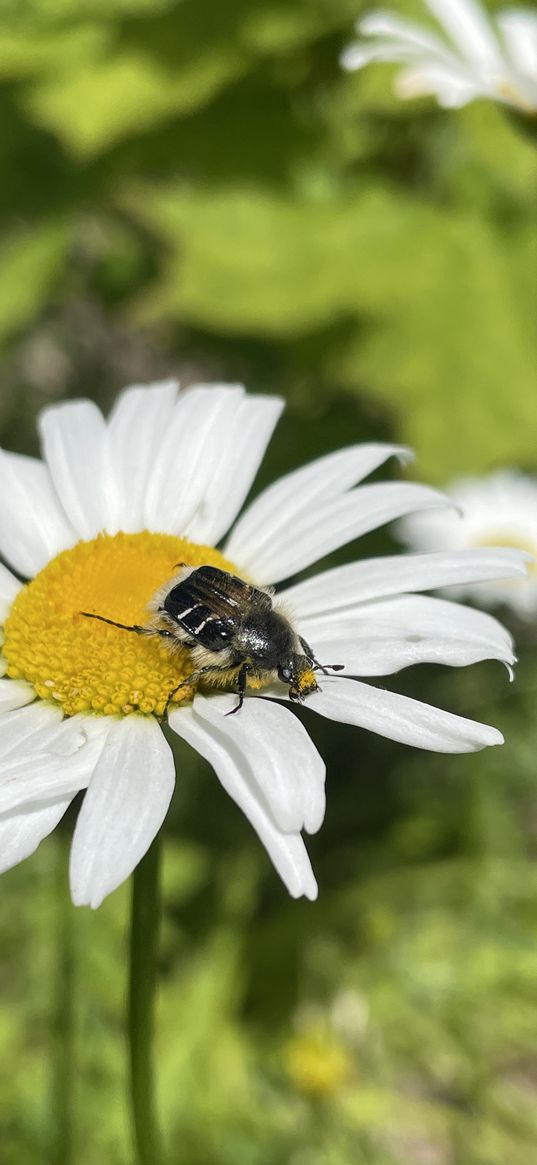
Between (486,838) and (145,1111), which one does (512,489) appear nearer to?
(486,838)

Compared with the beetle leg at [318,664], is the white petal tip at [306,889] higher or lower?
lower

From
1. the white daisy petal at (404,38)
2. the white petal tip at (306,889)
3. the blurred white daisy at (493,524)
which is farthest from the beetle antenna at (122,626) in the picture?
the blurred white daisy at (493,524)

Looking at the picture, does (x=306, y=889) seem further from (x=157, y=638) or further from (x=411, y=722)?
(x=157, y=638)

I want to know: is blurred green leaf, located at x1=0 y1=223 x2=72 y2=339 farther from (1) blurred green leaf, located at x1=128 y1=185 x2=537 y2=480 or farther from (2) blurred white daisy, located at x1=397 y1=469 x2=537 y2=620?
(2) blurred white daisy, located at x1=397 y1=469 x2=537 y2=620

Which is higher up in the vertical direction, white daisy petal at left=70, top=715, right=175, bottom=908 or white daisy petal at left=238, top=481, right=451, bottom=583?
white daisy petal at left=238, top=481, right=451, bottom=583

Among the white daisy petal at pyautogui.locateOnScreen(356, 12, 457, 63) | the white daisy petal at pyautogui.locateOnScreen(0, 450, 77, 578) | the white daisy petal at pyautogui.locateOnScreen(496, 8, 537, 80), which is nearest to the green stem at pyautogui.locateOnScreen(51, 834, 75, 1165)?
the white daisy petal at pyautogui.locateOnScreen(0, 450, 77, 578)

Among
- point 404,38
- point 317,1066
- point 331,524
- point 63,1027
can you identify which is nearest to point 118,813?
point 331,524

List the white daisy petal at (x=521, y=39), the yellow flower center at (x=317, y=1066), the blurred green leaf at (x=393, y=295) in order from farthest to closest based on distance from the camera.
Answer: the blurred green leaf at (x=393, y=295), the white daisy petal at (x=521, y=39), the yellow flower center at (x=317, y=1066)

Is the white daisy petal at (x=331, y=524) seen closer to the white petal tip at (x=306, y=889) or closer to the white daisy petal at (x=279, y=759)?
the white daisy petal at (x=279, y=759)
